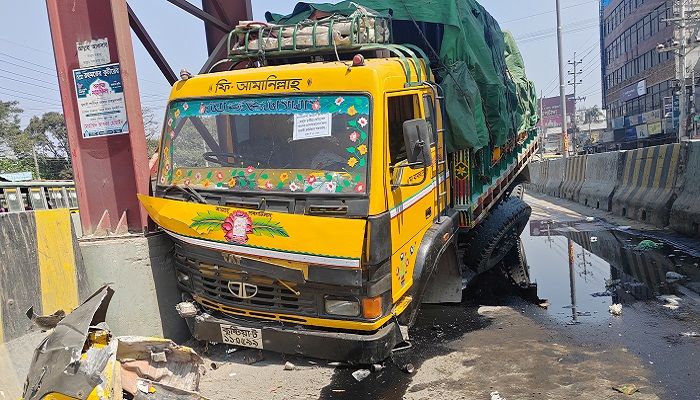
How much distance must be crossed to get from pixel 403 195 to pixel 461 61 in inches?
80.6

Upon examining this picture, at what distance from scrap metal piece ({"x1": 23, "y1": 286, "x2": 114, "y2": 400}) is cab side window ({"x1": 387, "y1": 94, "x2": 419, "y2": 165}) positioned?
7.82 ft

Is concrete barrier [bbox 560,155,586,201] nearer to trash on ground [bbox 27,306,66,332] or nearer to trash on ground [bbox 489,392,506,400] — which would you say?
trash on ground [bbox 489,392,506,400]

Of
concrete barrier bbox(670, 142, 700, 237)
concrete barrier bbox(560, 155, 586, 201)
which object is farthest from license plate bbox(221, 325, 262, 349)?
concrete barrier bbox(560, 155, 586, 201)

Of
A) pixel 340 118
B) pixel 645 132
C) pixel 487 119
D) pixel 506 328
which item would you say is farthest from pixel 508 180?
pixel 645 132

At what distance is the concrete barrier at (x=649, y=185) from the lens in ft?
34.9

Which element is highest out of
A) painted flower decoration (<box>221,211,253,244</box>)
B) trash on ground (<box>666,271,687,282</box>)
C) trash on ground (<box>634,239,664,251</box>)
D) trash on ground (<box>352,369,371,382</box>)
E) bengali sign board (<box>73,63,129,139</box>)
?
bengali sign board (<box>73,63,129,139</box>)

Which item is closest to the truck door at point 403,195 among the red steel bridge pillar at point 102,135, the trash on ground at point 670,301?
the red steel bridge pillar at point 102,135

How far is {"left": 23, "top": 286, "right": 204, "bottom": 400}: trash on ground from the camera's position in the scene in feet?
10.4

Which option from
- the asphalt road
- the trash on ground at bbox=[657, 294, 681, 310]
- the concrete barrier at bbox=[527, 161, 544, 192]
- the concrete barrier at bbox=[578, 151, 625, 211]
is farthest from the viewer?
the concrete barrier at bbox=[527, 161, 544, 192]

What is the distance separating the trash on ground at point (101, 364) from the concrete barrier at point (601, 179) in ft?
41.9

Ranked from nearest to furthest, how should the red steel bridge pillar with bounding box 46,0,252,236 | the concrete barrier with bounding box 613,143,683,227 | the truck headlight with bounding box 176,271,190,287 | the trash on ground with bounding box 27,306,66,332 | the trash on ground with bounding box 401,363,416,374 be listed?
the trash on ground with bounding box 27,306,66,332
the truck headlight with bounding box 176,271,190,287
the trash on ground with bounding box 401,363,416,374
the red steel bridge pillar with bounding box 46,0,252,236
the concrete barrier with bounding box 613,143,683,227

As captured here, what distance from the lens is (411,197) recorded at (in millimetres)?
4445

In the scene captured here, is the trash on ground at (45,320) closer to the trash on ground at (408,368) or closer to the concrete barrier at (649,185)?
the trash on ground at (408,368)

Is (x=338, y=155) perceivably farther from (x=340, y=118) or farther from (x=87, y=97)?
(x=87, y=97)
